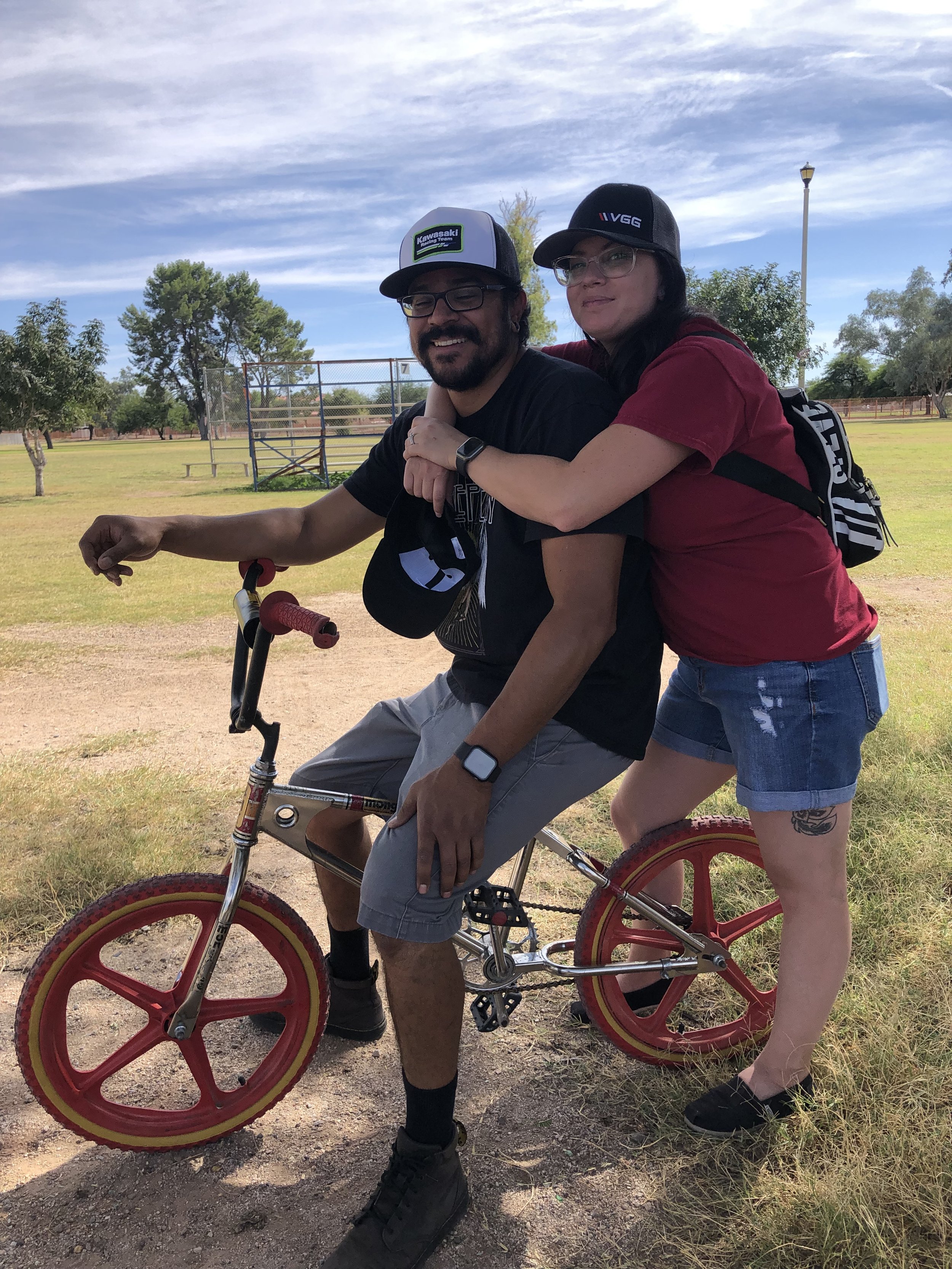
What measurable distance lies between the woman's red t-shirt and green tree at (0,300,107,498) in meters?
25.6

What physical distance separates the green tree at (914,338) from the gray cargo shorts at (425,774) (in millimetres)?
57877

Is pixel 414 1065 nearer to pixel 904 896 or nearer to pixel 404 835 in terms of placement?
pixel 404 835

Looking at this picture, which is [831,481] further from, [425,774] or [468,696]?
[425,774]

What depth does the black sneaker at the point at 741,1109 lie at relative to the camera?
2.49m

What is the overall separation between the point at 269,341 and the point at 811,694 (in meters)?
91.5

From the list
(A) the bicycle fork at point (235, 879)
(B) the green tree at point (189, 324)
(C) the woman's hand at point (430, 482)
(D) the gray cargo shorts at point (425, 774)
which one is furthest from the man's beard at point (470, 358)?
(B) the green tree at point (189, 324)

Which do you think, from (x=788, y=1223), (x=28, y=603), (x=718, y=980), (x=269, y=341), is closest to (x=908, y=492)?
(x=28, y=603)

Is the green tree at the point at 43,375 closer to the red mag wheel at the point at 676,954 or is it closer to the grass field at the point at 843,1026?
the grass field at the point at 843,1026

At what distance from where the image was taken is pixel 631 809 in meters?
2.80

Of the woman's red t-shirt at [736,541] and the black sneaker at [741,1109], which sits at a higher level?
the woman's red t-shirt at [736,541]

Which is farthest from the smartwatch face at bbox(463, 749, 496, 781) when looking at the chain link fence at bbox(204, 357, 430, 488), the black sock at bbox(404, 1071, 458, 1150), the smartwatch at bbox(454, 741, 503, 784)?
the chain link fence at bbox(204, 357, 430, 488)

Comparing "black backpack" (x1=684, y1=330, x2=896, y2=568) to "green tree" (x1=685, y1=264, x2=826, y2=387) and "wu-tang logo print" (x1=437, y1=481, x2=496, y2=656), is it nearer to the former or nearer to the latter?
"wu-tang logo print" (x1=437, y1=481, x2=496, y2=656)

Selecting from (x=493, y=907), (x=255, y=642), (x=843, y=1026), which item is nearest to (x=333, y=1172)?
(x=493, y=907)

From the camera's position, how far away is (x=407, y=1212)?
84.2 inches
